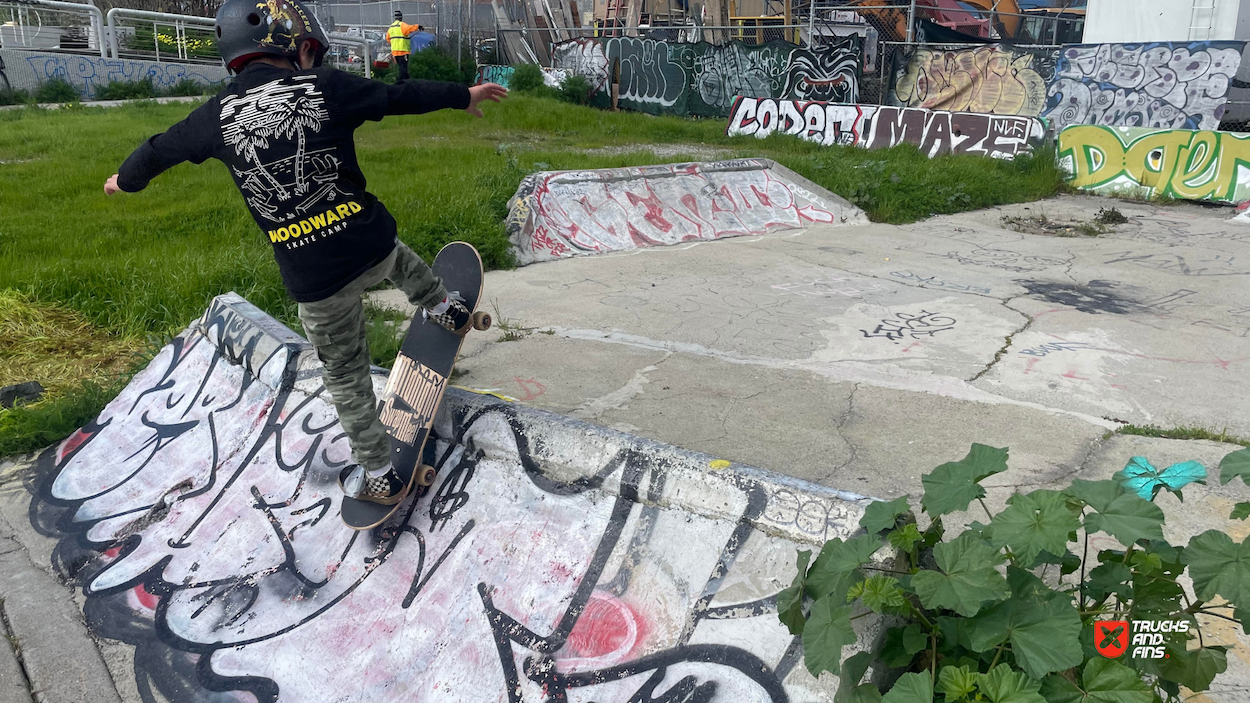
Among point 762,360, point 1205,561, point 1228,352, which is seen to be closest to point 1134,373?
point 1228,352

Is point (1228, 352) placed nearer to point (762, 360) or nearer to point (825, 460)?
point (762, 360)

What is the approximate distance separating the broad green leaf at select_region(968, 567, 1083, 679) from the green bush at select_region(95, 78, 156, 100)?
67.0 ft

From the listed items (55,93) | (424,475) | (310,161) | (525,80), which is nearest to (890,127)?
(525,80)

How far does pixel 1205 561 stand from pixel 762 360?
362cm

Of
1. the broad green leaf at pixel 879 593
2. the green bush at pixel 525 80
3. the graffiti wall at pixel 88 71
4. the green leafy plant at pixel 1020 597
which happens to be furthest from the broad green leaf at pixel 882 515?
the green bush at pixel 525 80

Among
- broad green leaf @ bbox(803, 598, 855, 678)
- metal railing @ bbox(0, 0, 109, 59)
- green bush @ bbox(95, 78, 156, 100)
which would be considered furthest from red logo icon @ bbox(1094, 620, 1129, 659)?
metal railing @ bbox(0, 0, 109, 59)

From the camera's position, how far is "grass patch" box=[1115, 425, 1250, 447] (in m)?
3.89

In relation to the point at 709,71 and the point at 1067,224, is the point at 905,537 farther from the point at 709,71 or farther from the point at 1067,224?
the point at 709,71

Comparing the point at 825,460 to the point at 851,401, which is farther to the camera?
the point at 851,401

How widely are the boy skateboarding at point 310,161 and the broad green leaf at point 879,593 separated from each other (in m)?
1.78

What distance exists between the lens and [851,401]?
450 centimetres

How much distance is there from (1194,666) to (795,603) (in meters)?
0.79

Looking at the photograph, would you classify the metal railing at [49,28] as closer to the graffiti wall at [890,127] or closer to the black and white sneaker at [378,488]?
the graffiti wall at [890,127]

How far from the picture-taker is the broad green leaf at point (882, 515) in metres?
1.90
